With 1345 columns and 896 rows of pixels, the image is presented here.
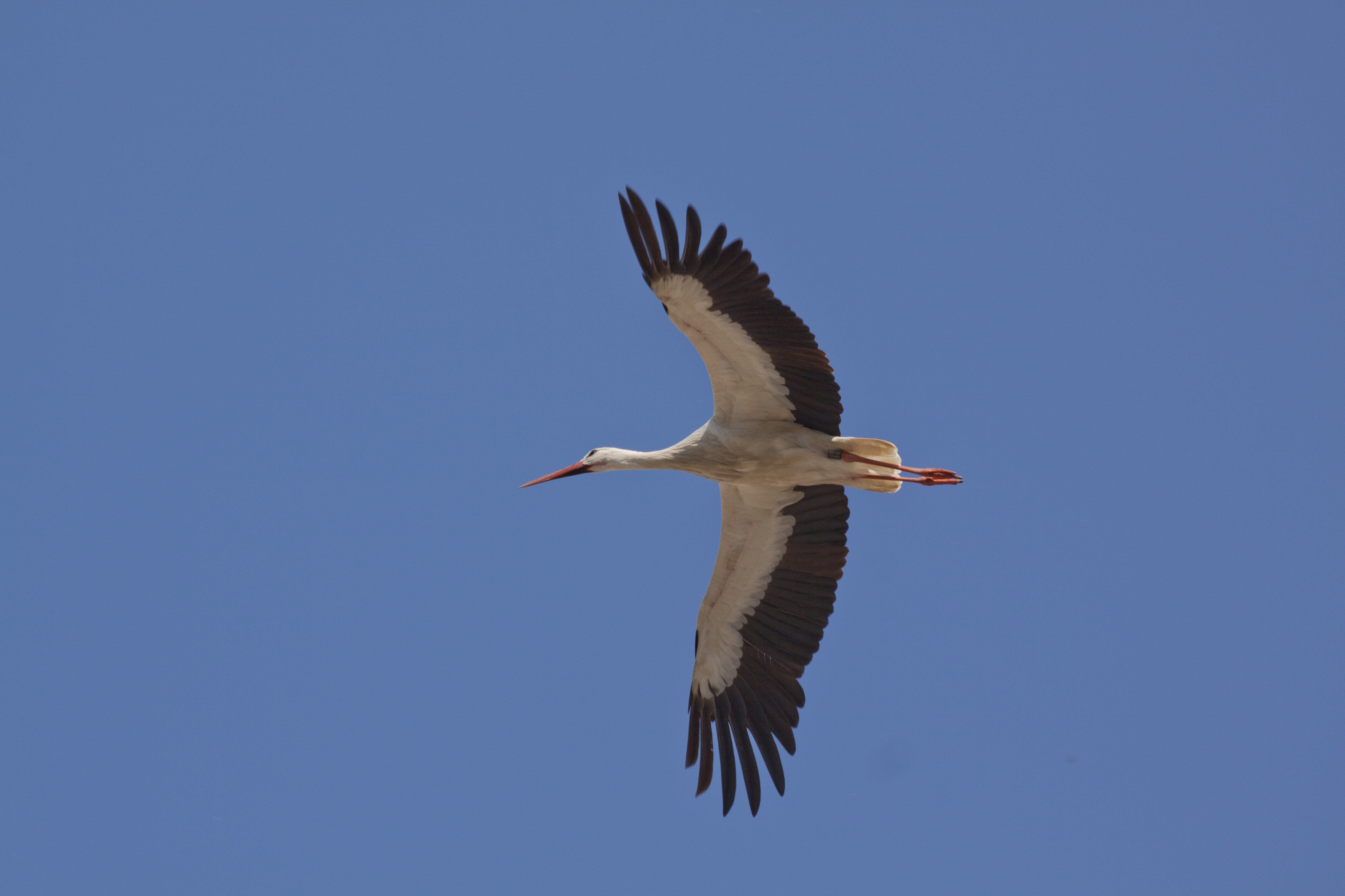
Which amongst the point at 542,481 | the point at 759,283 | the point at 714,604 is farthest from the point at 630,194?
the point at 714,604

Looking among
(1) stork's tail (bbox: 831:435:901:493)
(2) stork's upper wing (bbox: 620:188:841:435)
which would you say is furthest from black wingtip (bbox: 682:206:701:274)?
(1) stork's tail (bbox: 831:435:901:493)

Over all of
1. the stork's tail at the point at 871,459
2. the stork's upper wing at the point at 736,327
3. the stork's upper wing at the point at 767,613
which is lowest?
the stork's upper wing at the point at 767,613

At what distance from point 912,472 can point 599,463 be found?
2259 mm

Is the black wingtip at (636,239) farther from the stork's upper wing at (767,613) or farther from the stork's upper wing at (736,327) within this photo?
the stork's upper wing at (767,613)

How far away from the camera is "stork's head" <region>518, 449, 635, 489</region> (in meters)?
8.73

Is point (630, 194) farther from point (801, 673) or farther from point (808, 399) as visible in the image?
point (801, 673)

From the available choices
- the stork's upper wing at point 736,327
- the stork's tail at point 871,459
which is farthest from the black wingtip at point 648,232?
the stork's tail at point 871,459

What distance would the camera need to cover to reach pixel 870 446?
8.12 m

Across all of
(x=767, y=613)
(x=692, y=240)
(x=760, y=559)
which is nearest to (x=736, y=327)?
(x=692, y=240)

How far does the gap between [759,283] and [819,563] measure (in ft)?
7.93

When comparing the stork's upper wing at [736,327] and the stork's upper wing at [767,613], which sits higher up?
the stork's upper wing at [736,327]

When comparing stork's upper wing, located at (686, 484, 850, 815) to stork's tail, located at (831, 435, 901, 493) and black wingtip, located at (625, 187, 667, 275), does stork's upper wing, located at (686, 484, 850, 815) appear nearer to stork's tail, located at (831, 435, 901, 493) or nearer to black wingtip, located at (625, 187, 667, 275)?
stork's tail, located at (831, 435, 901, 493)

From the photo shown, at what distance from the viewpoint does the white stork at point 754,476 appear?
743 cm

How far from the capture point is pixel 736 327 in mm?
7645
